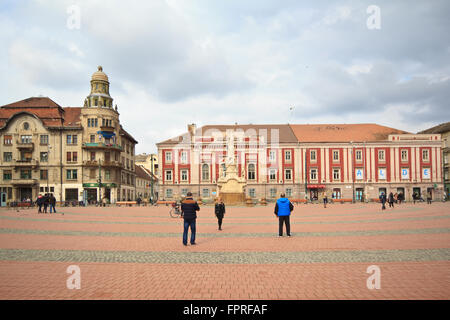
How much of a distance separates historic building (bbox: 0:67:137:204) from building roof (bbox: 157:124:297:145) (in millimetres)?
10886

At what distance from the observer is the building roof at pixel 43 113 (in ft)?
178

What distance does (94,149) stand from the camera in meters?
53.9

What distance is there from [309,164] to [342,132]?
920 centimetres

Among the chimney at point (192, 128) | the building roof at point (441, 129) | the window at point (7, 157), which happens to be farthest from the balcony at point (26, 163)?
the building roof at point (441, 129)

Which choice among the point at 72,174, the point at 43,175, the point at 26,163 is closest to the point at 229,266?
the point at 72,174

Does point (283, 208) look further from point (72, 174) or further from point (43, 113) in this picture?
point (43, 113)

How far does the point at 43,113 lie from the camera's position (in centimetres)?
5519

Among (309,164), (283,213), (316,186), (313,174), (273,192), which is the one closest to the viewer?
(283,213)

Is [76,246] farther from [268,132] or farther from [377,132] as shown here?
[377,132]

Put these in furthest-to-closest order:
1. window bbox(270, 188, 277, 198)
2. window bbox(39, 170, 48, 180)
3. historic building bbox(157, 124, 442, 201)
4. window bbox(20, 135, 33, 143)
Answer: window bbox(270, 188, 277, 198)
historic building bbox(157, 124, 442, 201)
window bbox(20, 135, 33, 143)
window bbox(39, 170, 48, 180)

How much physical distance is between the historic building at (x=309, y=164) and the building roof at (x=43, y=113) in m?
15.2

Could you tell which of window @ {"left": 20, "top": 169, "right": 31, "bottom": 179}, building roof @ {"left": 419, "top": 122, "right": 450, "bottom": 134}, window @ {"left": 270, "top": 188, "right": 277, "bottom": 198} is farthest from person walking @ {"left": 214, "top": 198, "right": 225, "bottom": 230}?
building roof @ {"left": 419, "top": 122, "right": 450, "bottom": 134}

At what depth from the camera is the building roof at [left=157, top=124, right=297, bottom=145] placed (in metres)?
58.7

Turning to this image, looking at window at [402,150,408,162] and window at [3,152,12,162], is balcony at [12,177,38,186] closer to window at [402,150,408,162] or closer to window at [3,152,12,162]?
window at [3,152,12,162]
